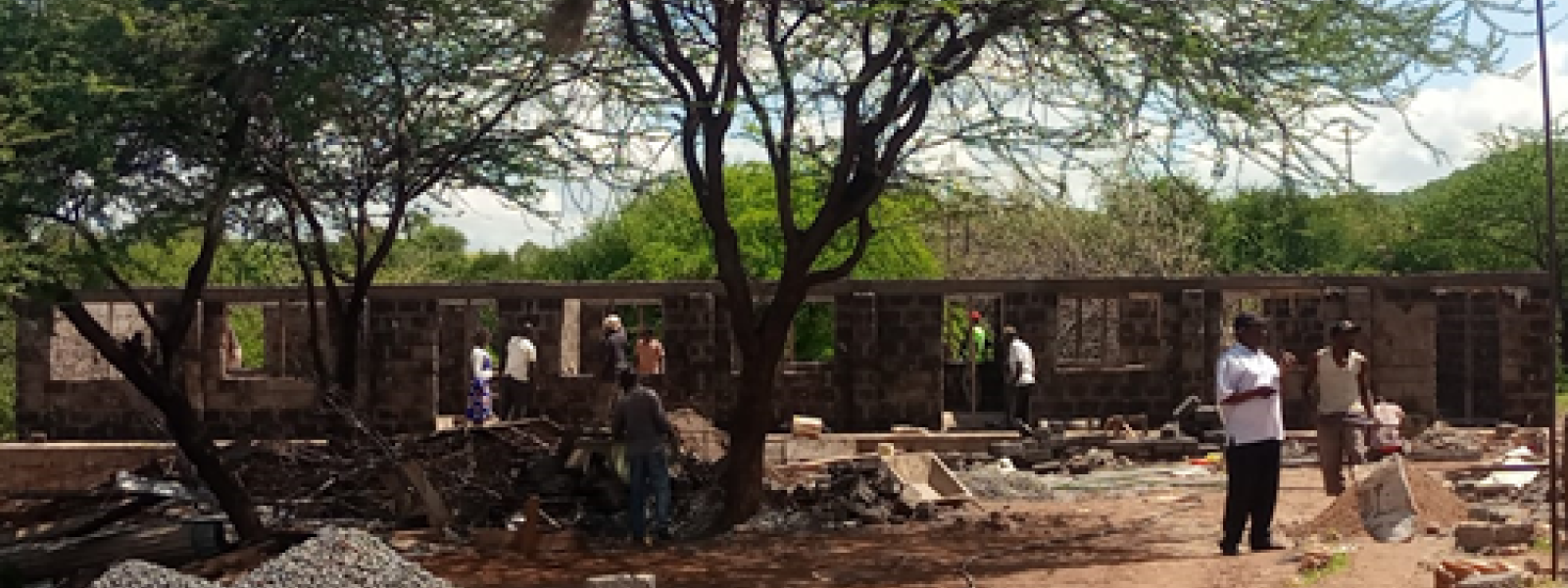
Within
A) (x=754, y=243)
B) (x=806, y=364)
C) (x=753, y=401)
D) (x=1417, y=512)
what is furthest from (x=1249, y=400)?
(x=754, y=243)

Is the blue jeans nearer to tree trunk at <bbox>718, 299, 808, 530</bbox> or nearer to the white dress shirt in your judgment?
tree trunk at <bbox>718, 299, 808, 530</bbox>

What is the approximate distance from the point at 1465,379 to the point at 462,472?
1557 centimetres

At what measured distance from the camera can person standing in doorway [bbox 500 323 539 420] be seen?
20.8 meters

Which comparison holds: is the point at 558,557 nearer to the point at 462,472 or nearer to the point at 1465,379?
the point at 462,472

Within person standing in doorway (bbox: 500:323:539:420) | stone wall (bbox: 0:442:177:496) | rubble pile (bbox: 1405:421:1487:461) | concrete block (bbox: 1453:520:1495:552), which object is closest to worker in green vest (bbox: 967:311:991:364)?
rubble pile (bbox: 1405:421:1487:461)

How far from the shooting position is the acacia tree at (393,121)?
45.9 feet

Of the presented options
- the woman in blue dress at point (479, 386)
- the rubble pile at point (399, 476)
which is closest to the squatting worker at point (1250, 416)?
the rubble pile at point (399, 476)

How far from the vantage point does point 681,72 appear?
46.6 feet

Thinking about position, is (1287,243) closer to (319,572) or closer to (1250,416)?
(1250,416)

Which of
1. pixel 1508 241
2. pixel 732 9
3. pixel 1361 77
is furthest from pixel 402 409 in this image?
pixel 1508 241

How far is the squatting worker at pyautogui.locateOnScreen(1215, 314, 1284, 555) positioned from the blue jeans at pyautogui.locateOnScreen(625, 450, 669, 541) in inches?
208

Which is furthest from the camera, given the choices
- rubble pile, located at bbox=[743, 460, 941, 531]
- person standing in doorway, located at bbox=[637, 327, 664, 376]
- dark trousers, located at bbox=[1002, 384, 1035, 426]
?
dark trousers, located at bbox=[1002, 384, 1035, 426]

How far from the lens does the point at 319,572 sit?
419 inches

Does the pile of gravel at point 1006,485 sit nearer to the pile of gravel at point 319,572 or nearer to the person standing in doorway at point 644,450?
the person standing in doorway at point 644,450
